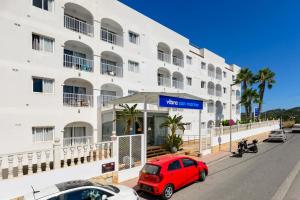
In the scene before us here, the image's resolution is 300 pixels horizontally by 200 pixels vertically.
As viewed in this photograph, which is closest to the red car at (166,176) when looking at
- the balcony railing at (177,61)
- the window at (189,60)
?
the balcony railing at (177,61)

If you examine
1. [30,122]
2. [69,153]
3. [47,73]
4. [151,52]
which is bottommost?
[69,153]

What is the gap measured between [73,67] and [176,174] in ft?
40.1

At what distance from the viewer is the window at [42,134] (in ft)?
50.1

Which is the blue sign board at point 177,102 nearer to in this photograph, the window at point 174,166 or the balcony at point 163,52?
the window at point 174,166

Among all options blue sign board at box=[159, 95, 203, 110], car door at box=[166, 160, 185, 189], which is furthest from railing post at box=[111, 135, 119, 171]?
blue sign board at box=[159, 95, 203, 110]

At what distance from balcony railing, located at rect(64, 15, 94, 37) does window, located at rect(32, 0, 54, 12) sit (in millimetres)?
1428

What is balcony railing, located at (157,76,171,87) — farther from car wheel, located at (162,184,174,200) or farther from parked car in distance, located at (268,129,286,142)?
car wheel, located at (162,184,174,200)

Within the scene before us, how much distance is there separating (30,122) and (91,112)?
4942mm

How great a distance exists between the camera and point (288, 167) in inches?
608

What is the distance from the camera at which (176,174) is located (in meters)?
10.9

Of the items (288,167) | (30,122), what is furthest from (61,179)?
(288,167)

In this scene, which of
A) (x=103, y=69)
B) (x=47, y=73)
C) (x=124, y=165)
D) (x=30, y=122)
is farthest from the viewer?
(x=103, y=69)

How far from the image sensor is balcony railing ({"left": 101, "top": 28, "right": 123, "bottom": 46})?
21484mm

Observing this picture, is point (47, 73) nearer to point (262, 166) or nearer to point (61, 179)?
point (61, 179)
